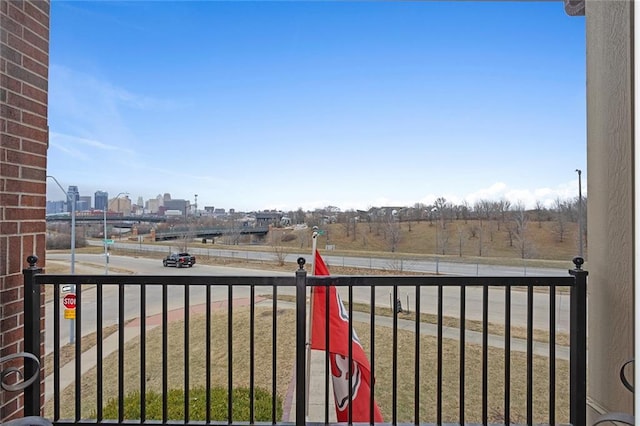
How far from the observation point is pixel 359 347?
1619 mm

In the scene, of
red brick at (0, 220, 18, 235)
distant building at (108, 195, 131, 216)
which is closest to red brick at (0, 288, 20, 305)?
red brick at (0, 220, 18, 235)

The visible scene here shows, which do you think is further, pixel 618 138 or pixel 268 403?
pixel 268 403

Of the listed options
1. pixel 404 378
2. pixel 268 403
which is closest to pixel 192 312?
pixel 268 403

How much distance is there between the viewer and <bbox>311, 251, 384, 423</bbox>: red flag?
1.59 m

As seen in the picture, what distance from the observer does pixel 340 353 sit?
1.57m

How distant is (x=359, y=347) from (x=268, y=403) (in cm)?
57

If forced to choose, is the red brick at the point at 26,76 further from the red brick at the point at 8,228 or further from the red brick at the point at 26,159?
the red brick at the point at 8,228

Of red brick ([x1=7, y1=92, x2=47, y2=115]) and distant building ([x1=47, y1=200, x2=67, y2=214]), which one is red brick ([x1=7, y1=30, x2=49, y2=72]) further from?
distant building ([x1=47, y1=200, x2=67, y2=214])

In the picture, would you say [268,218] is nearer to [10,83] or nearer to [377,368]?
[377,368]

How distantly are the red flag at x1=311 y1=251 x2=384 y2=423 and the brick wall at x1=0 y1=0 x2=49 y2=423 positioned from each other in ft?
3.98

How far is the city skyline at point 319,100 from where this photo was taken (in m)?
1.87

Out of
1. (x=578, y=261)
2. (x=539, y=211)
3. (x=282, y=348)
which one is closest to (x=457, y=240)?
(x=539, y=211)

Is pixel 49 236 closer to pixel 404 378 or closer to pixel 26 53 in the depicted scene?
pixel 26 53

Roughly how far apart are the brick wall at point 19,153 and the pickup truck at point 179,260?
1.67 feet
